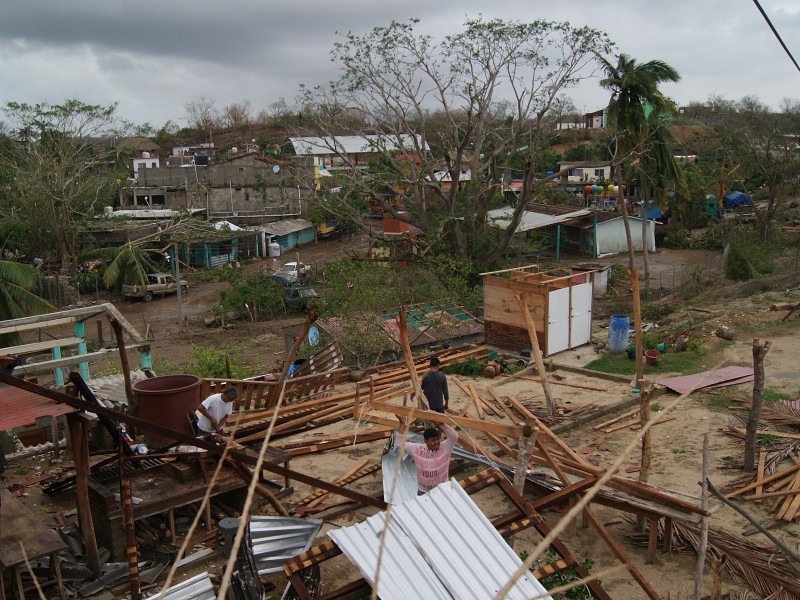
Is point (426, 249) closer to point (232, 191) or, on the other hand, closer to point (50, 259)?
point (50, 259)

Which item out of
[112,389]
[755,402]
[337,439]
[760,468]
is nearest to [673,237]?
→ [760,468]

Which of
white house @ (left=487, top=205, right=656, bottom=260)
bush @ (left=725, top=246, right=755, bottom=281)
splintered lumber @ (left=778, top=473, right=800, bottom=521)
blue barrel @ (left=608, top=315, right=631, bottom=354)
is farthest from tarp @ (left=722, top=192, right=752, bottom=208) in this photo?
splintered lumber @ (left=778, top=473, right=800, bottom=521)

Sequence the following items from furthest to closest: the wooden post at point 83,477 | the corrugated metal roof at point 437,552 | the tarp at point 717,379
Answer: the tarp at point 717,379 → the wooden post at point 83,477 → the corrugated metal roof at point 437,552

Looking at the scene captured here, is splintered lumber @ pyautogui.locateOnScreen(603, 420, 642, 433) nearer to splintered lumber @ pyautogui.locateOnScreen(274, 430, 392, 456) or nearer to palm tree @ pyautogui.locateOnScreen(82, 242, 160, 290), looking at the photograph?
splintered lumber @ pyautogui.locateOnScreen(274, 430, 392, 456)

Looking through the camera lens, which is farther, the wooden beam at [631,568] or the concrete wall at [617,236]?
the concrete wall at [617,236]

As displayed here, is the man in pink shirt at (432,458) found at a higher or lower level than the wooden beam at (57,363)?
lower

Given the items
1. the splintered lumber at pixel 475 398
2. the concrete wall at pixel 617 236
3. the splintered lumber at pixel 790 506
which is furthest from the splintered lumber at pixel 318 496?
the concrete wall at pixel 617 236

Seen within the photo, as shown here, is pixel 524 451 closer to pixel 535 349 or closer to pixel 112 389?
pixel 535 349

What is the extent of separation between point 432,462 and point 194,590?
241cm

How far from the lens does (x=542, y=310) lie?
52.6 ft

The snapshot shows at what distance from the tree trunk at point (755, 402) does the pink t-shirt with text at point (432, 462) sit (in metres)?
4.03

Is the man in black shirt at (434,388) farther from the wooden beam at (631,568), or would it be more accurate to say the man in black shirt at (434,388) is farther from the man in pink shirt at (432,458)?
the wooden beam at (631,568)

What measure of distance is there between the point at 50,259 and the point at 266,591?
109 feet

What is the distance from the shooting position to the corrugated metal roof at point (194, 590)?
17.8 ft
